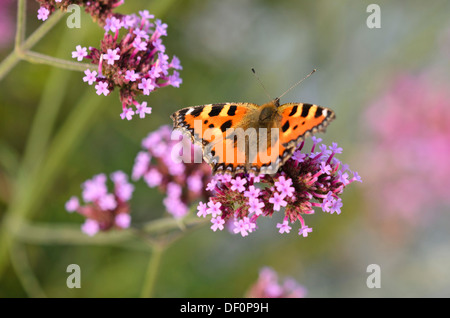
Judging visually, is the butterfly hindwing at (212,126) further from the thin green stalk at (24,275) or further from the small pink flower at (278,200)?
the thin green stalk at (24,275)

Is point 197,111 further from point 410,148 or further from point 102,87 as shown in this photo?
point 410,148

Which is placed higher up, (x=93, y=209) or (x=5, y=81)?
(x=5, y=81)

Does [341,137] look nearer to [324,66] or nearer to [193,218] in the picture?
[324,66]

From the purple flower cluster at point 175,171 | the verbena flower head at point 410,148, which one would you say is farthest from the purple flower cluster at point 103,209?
the verbena flower head at point 410,148

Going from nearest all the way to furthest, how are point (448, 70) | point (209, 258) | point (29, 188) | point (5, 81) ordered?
point (29, 188) < point (5, 81) < point (448, 70) < point (209, 258)

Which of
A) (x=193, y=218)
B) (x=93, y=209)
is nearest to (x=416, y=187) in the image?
(x=193, y=218)

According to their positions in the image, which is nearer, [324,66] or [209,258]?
[209,258]
